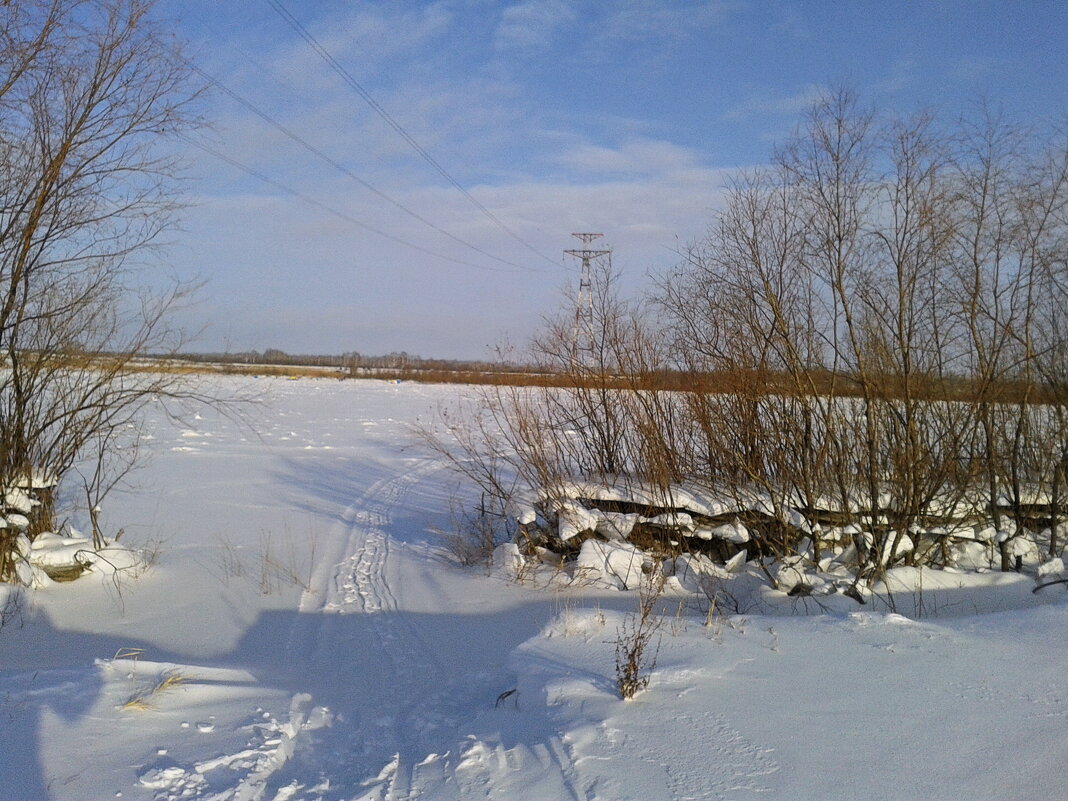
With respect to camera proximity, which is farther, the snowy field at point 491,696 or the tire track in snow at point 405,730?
the tire track in snow at point 405,730

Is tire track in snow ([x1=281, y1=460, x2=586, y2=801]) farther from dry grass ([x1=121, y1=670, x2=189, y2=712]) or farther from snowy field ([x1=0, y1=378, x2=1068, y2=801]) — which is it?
dry grass ([x1=121, y1=670, x2=189, y2=712])

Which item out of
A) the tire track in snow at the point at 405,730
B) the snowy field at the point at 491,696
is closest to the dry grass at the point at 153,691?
the snowy field at the point at 491,696

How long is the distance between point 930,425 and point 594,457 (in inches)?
169

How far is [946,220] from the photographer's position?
8.19 metres

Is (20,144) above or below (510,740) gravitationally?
above

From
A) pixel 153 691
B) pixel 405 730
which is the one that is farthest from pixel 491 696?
pixel 153 691

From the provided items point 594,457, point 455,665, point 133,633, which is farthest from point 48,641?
point 594,457

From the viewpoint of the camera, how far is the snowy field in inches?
146

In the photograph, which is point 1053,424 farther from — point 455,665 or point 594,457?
point 455,665

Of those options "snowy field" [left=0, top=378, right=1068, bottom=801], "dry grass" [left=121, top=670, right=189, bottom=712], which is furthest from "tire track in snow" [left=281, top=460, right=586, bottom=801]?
"dry grass" [left=121, top=670, right=189, bottom=712]

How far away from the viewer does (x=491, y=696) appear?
212 inches

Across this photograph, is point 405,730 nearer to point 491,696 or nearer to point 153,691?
point 491,696

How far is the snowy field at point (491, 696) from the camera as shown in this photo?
371cm

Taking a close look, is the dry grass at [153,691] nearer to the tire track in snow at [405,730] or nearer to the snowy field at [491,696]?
the snowy field at [491,696]
